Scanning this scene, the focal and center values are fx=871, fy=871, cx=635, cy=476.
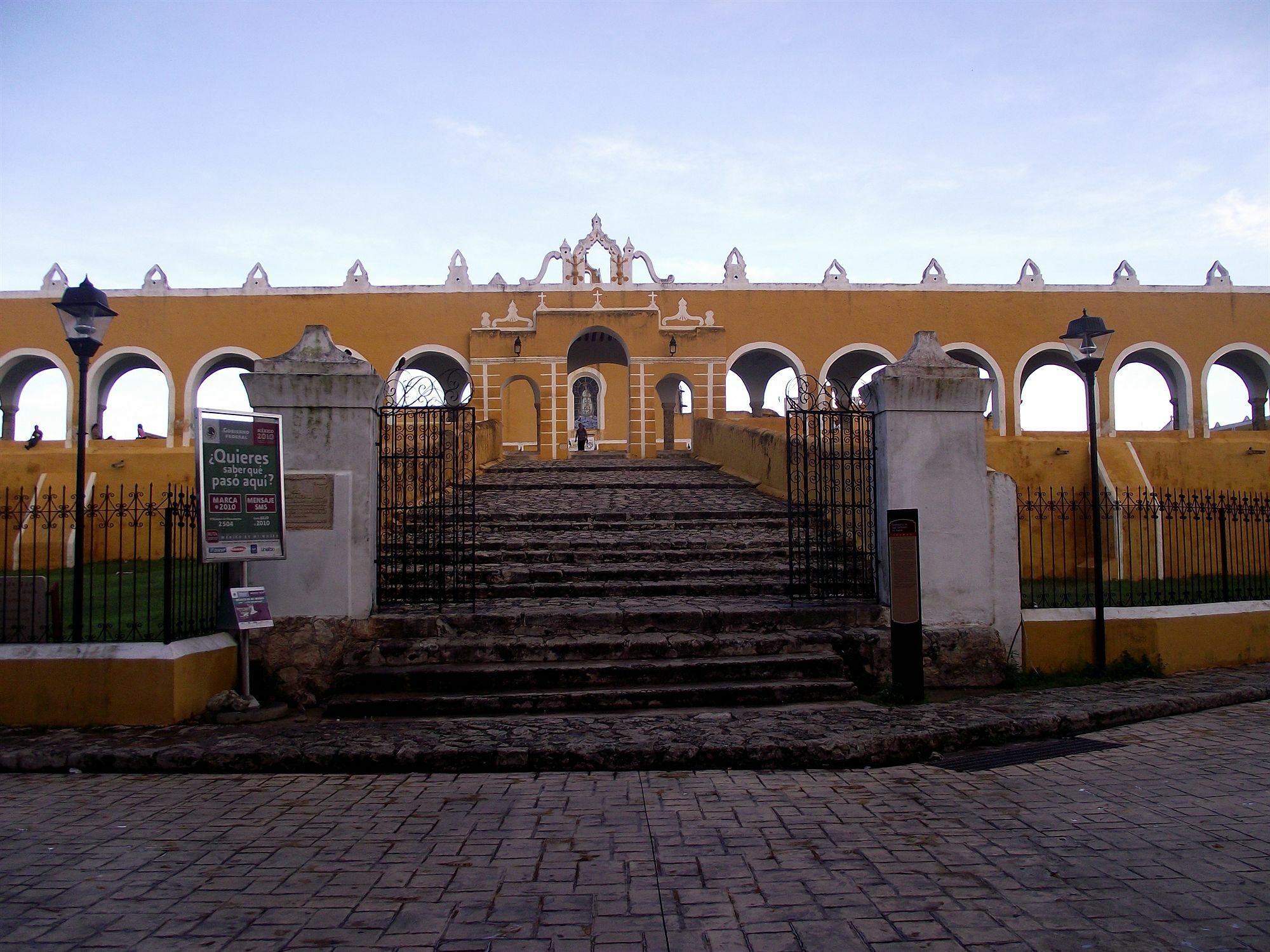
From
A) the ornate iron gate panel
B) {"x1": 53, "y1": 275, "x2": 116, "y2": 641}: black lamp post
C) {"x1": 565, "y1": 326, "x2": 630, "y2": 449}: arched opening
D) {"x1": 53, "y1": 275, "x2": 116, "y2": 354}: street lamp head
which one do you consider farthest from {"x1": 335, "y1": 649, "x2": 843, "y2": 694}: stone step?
{"x1": 565, "y1": 326, "x2": 630, "y2": 449}: arched opening

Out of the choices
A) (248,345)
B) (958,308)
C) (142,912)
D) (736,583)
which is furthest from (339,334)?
(142,912)

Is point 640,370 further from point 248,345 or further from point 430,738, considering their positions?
point 430,738

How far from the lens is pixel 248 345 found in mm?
25438

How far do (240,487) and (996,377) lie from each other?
79.3 ft

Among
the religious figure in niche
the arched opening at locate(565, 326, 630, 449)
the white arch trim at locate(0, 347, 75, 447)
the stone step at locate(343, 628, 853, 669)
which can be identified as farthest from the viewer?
the religious figure in niche

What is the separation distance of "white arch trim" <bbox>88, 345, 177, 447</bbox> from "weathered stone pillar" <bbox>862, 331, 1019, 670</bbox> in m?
23.9

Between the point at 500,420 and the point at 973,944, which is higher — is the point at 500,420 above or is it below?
above

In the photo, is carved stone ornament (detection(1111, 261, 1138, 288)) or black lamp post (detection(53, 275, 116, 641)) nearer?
black lamp post (detection(53, 275, 116, 641))

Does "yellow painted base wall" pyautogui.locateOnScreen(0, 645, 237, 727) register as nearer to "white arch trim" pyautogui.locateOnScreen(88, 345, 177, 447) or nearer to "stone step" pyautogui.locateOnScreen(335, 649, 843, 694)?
"stone step" pyautogui.locateOnScreen(335, 649, 843, 694)

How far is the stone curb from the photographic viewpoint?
4.82 m

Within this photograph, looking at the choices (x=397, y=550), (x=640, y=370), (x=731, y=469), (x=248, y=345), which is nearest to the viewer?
(x=397, y=550)

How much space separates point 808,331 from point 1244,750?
2144cm

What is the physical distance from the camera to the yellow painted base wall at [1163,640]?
684 cm

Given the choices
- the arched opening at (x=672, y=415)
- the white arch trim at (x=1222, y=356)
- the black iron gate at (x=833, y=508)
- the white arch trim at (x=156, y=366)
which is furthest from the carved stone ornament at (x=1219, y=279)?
the white arch trim at (x=156, y=366)
